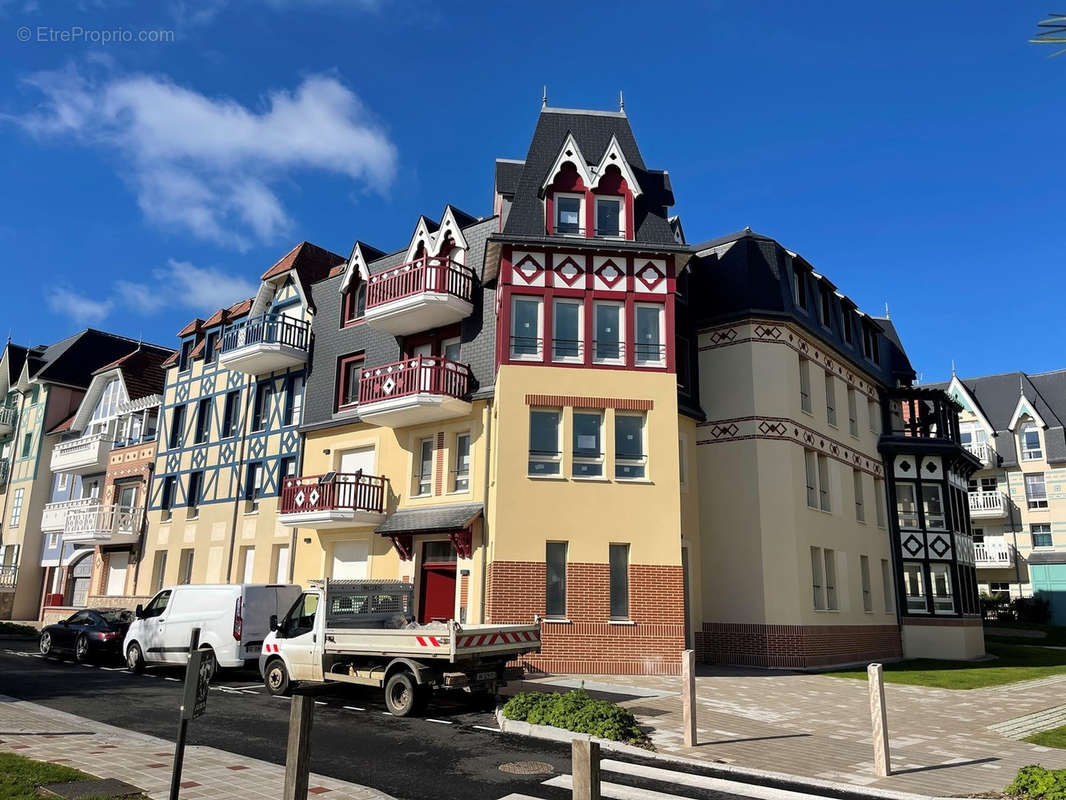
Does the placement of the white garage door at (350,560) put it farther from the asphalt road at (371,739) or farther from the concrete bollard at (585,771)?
the concrete bollard at (585,771)

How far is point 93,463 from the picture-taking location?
3666 cm

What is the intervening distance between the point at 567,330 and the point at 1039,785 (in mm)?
15080

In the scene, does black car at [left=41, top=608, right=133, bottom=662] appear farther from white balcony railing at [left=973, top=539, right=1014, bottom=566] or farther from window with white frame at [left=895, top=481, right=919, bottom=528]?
white balcony railing at [left=973, top=539, right=1014, bottom=566]

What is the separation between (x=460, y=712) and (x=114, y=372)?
106ft

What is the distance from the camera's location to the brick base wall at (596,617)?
1908 centimetres

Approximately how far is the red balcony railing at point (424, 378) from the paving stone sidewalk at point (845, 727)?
836 centimetres

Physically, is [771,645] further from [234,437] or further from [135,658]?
[234,437]

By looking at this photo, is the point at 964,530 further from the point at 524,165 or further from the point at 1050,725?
the point at 524,165

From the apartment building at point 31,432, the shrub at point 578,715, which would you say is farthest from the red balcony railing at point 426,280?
the apartment building at point 31,432

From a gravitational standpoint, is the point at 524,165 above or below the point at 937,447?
above

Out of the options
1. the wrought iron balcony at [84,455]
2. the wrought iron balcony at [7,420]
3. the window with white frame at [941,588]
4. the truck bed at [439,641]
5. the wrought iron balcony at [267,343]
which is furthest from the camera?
the wrought iron balcony at [7,420]

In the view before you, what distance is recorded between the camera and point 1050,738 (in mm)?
12352

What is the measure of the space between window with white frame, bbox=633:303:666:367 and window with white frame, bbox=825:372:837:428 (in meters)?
8.37

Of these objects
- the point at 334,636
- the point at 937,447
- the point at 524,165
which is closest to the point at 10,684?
the point at 334,636
